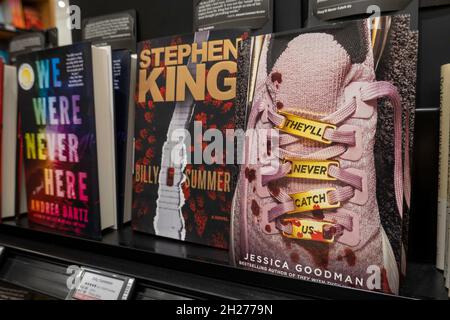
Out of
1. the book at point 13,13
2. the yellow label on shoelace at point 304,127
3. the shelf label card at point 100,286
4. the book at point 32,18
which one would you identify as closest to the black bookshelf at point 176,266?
the shelf label card at point 100,286

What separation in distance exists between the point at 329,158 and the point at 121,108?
0.58 m

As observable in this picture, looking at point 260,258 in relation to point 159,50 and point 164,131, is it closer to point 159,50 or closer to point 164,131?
point 164,131

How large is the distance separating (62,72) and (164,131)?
11.5 inches

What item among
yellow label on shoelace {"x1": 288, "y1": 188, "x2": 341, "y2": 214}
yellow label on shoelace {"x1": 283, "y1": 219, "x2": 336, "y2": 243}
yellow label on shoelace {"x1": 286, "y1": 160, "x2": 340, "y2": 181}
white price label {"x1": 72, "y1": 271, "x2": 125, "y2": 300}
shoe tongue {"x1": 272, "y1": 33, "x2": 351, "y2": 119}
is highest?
shoe tongue {"x1": 272, "y1": 33, "x2": 351, "y2": 119}

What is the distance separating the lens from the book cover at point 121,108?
943 mm

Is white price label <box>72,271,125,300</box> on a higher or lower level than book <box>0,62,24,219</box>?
lower

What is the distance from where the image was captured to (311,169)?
0.63 m

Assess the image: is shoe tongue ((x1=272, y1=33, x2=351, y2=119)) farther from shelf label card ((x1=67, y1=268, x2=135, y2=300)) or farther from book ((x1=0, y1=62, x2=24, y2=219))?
book ((x1=0, y1=62, x2=24, y2=219))

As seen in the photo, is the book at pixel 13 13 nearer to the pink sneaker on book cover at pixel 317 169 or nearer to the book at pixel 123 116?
the book at pixel 123 116

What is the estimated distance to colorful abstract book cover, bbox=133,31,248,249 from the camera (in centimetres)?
79

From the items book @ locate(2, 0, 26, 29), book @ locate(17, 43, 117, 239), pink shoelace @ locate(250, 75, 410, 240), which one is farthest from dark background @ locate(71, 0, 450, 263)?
book @ locate(2, 0, 26, 29)

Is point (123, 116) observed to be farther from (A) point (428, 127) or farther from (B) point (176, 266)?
(A) point (428, 127)

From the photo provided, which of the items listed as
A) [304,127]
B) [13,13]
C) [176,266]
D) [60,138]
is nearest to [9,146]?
[60,138]

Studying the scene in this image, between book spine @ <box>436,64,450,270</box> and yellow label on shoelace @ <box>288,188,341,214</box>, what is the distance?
0.67 feet
